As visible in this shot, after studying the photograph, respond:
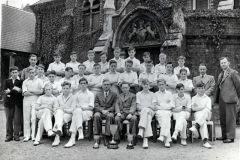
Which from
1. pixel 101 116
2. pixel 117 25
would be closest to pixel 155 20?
pixel 117 25

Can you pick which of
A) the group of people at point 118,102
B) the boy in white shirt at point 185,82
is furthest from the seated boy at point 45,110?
the boy in white shirt at point 185,82

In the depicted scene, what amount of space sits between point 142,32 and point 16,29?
1670 cm

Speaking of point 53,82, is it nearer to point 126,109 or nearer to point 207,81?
point 126,109

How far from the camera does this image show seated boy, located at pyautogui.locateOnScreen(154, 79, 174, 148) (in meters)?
7.20

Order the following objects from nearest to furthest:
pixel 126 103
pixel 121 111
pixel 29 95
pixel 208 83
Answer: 1. pixel 121 111
2. pixel 126 103
3. pixel 29 95
4. pixel 208 83

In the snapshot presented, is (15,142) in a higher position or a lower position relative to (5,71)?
lower

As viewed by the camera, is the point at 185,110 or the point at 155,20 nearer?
the point at 185,110

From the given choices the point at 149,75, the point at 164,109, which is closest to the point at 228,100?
the point at 164,109

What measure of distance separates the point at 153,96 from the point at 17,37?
20011mm

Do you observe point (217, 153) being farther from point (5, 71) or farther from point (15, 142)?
point (5, 71)

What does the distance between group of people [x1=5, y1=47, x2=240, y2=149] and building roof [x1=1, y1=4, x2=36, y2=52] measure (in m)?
16.4

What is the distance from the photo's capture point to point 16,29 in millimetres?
25844

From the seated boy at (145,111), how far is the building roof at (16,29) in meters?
18.1

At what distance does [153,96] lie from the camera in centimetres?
785
